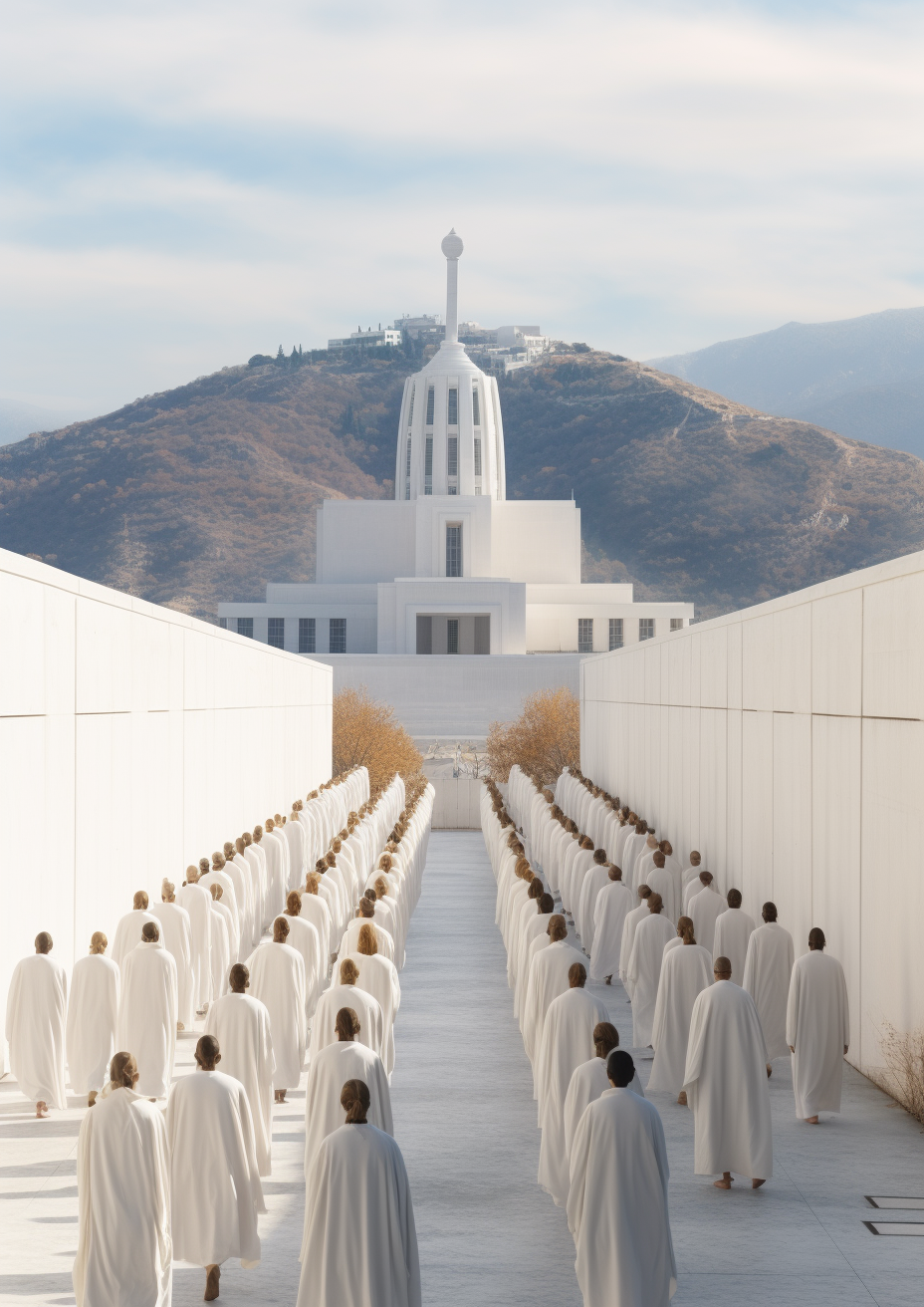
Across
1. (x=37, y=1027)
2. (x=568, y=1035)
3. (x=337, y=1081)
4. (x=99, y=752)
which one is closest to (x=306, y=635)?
(x=99, y=752)

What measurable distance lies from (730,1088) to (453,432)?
6398 cm

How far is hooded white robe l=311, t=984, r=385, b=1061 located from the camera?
846 cm

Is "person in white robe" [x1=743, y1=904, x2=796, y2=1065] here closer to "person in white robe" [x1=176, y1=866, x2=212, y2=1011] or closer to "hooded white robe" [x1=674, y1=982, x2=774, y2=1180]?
"hooded white robe" [x1=674, y1=982, x2=774, y2=1180]

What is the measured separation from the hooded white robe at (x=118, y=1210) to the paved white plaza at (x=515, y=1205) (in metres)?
0.69

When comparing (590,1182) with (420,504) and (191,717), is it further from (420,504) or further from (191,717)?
(420,504)

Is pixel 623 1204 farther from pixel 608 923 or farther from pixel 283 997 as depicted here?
pixel 608 923

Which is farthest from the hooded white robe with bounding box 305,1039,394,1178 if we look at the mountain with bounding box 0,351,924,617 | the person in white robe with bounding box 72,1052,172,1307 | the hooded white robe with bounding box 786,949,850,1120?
the mountain with bounding box 0,351,924,617

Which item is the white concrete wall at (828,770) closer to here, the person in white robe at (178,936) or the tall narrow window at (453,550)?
the person in white robe at (178,936)

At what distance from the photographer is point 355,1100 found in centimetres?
553

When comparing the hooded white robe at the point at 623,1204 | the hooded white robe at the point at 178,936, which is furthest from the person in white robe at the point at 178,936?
the hooded white robe at the point at 623,1204

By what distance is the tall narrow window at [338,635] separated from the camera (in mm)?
61000

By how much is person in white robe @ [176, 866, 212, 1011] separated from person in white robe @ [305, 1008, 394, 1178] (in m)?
5.13

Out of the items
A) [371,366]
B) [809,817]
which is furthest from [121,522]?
[809,817]

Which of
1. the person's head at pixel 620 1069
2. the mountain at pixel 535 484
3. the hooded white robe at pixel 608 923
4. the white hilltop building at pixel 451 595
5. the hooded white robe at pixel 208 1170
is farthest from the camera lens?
the mountain at pixel 535 484
